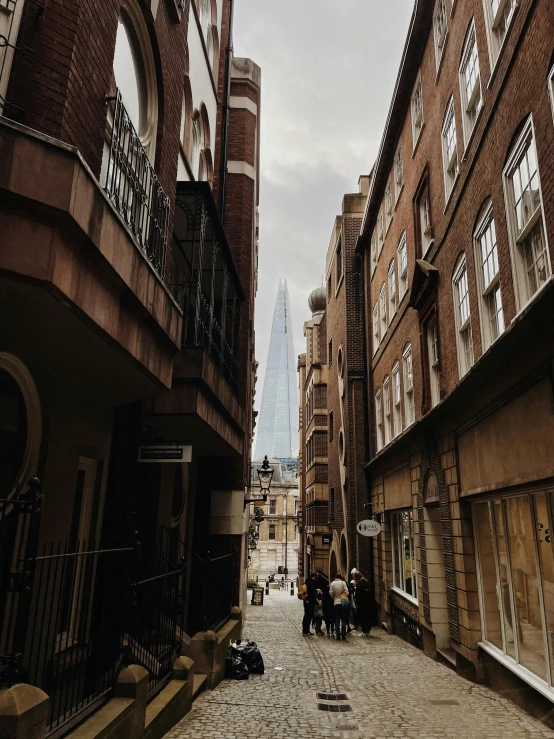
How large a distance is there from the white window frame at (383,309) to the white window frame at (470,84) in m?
9.09

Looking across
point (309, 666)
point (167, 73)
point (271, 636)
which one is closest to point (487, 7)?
point (167, 73)

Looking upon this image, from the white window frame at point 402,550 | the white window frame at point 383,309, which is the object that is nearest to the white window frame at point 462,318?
the white window frame at point 402,550

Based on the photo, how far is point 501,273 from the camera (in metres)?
8.70

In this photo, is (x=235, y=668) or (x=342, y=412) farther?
(x=342, y=412)

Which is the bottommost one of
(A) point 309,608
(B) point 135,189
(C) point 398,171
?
(A) point 309,608

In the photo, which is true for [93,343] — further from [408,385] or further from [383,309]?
[383,309]

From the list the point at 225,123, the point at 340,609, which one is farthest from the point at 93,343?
the point at 225,123

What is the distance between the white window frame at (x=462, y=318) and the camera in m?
10.9

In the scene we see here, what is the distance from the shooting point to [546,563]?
7172mm

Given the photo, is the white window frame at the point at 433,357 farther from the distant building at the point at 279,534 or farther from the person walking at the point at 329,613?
the distant building at the point at 279,534

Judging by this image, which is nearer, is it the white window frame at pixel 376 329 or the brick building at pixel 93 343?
the brick building at pixel 93 343

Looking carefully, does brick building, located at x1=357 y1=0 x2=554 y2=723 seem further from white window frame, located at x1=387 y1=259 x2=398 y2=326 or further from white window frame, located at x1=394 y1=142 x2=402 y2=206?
white window frame, located at x1=394 y1=142 x2=402 y2=206

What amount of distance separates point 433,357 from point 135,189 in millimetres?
9376

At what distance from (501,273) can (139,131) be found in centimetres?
572
